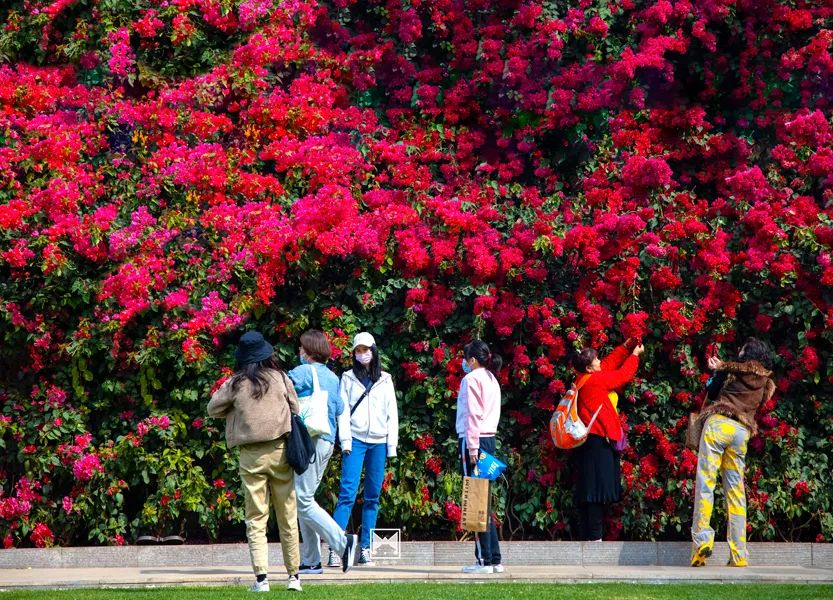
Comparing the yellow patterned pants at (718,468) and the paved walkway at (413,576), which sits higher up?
the yellow patterned pants at (718,468)

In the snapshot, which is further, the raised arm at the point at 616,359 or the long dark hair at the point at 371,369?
the raised arm at the point at 616,359

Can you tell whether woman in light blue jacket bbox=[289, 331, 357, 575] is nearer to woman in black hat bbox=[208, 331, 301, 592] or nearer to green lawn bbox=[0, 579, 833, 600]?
green lawn bbox=[0, 579, 833, 600]

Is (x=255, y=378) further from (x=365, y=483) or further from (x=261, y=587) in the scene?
(x=365, y=483)

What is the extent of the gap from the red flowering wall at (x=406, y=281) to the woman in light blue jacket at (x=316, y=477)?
1.54 metres

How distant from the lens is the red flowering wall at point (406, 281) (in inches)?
452

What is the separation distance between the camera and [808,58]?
41.6 feet

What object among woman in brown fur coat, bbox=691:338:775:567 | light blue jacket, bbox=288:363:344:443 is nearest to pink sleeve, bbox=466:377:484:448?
light blue jacket, bbox=288:363:344:443

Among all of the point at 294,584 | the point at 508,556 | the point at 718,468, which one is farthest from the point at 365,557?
the point at 718,468

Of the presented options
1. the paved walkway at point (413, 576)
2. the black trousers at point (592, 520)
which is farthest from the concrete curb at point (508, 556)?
the paved walkway at point (413, 576)

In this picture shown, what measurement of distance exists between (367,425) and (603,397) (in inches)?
81.6

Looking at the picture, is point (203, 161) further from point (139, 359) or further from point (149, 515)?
point (149, 515)

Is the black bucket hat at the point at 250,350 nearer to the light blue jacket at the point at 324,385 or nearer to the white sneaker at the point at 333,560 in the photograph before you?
the light blue jacket at the point at 324,385

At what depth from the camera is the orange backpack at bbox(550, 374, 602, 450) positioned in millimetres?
11016

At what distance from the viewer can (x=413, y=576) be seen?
32.0 ft
